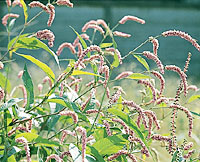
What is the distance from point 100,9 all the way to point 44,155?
711cm

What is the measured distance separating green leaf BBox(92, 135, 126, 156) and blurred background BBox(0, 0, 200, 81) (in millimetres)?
6594

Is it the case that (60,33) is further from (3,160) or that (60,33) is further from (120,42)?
(3,160)

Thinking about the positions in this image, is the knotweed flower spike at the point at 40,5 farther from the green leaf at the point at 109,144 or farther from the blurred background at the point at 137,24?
the blurred background at the point at 137,24

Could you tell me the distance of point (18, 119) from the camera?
1.30 m

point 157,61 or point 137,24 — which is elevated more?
point 157,61

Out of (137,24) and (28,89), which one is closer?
(28,89)

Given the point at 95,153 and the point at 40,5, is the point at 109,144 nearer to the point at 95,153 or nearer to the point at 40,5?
the point at 95,153

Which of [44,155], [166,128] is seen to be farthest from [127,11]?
[44,155]

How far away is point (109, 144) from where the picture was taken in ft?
4.02

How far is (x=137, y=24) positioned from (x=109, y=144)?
716cm

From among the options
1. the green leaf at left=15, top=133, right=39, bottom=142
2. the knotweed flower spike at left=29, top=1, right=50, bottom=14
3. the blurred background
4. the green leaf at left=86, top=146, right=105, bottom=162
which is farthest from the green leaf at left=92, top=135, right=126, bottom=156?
the blurred background

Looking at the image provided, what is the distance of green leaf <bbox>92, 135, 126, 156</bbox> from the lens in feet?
3.96

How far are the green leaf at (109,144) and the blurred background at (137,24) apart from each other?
260 inches

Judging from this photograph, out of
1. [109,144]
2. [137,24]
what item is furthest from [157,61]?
[137,24]
